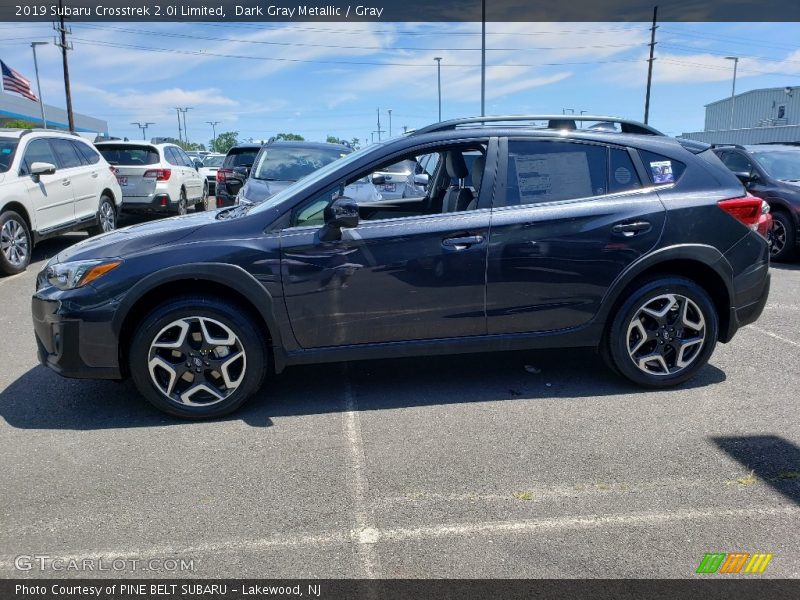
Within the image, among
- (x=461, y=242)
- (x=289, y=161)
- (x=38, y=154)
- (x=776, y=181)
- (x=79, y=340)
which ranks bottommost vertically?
(x=79, y=340)

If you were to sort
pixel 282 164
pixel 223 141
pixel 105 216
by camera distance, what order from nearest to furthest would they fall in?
pixel 282 164, pixel 105 216, pixel 223 141

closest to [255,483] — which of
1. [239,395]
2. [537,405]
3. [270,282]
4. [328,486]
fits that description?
[328,486]

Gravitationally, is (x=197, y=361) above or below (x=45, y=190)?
below

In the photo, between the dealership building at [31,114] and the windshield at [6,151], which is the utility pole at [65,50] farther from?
the windshield at [6,151]

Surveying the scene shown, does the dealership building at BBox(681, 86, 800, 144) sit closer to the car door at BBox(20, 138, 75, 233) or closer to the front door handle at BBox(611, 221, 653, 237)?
the car door at BBox(20, 138, 75, 233)

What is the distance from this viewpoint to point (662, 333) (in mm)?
4254

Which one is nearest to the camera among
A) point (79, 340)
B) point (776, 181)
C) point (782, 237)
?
point (79, 340)

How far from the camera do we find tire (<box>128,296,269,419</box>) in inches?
147

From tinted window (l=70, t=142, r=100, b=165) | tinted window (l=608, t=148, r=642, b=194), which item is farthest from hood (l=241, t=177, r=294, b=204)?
tinted window (l=608, t=148, r=642, b=194)

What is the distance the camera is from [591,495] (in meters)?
3.01

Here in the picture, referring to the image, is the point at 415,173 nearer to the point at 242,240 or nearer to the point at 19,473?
the point at 242,240

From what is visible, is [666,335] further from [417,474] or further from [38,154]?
[38,154]

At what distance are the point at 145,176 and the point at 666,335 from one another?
11.0 meters

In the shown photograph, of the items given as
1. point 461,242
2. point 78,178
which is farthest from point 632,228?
point 78,178
